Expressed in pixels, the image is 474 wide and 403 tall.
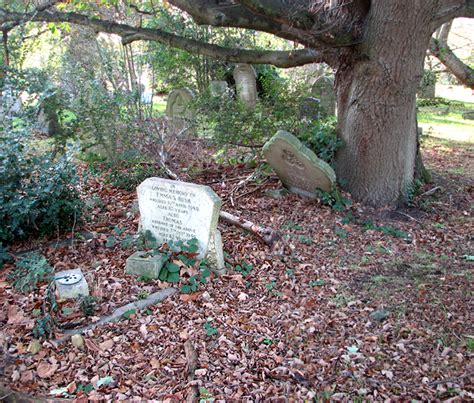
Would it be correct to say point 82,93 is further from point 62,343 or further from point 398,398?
point 398,398

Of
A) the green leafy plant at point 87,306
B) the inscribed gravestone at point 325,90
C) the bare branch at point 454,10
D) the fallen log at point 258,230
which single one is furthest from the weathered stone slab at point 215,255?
the inscribed gravestone at point 325,90

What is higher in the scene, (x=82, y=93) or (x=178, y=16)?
(x=178, y=16)

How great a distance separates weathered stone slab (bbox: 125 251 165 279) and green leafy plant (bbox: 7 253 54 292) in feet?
2.45

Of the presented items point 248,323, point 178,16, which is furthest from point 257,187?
point 178,16

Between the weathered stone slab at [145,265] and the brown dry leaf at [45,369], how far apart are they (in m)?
1.38

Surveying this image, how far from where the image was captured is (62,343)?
12.2 ft

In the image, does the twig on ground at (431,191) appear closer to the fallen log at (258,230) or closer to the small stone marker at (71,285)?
the fallen log at (258,230)

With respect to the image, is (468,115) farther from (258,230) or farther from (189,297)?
(189,297)

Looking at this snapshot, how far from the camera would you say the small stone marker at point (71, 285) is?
4237 mm

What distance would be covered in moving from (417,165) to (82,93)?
18.4ft

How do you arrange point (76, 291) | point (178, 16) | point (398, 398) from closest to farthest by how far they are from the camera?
point (398, 398)
point (76, 291)
point (178, 16)

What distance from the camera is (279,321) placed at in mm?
4250

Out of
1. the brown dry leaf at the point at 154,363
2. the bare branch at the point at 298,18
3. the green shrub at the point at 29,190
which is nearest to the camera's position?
the brown dry leaf at the point at 154,363

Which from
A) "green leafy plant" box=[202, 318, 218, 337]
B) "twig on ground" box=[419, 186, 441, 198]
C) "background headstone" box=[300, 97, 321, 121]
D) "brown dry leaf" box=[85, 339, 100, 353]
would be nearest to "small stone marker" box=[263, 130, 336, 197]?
"twig on ground" box=[419, 186, 441, 198]
